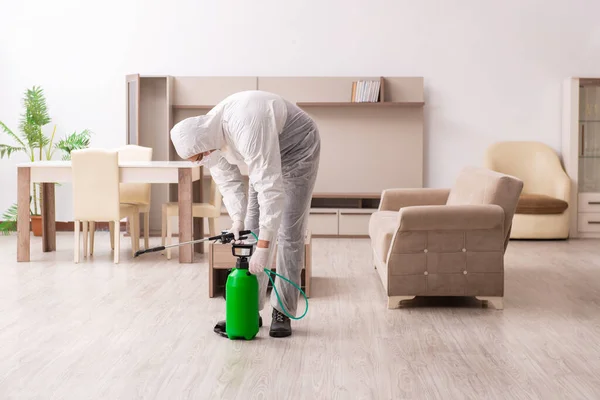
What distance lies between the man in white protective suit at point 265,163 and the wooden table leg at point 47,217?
3122 mm

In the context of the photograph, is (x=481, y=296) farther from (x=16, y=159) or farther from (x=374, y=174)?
(x=16, y=159)

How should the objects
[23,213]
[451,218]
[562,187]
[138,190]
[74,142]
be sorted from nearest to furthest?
1. [451,218]
2. [23,213]
3. [138,190]
4. [562,187]
5. [74,142]

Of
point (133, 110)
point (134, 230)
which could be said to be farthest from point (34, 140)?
point (134, 230)

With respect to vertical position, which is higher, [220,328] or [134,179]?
[134,179]

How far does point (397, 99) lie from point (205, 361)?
487cm

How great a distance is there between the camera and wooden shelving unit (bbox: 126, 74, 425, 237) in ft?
24.2

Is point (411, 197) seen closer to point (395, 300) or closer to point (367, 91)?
point (395, 300)

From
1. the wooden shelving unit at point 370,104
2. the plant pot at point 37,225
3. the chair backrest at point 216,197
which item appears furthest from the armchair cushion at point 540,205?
the plant pot at point 37,225

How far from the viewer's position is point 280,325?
11.2 feet

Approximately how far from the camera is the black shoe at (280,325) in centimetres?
338

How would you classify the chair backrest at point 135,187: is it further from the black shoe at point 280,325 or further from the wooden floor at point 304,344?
the black shoe at point 280,325

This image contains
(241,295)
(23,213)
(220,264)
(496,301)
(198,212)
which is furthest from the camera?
(198,212)

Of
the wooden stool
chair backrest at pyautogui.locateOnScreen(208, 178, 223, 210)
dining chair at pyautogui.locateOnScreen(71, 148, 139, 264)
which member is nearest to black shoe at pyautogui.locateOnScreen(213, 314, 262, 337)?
the wooden stool

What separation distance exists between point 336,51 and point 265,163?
480 cm
